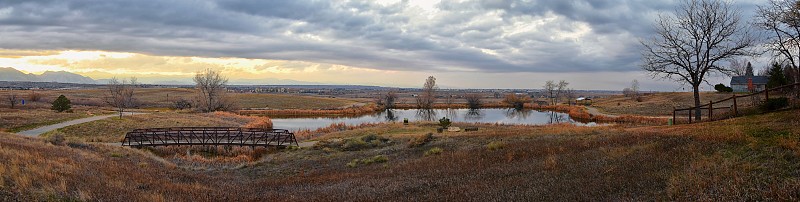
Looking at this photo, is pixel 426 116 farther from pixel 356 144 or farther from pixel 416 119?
pixel 356 144

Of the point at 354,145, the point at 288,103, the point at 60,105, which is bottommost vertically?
the point at 354,145

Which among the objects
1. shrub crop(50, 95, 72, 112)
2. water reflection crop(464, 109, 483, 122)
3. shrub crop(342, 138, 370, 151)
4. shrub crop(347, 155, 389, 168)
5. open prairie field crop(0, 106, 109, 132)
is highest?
shrub crop(50, 95, 72, 112)

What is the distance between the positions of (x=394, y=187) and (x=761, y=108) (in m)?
18.2

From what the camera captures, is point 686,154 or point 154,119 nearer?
point 686,154

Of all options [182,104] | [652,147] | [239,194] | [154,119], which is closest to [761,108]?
[652,147]

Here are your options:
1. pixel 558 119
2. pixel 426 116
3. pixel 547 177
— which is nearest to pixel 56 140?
pixel 547 177

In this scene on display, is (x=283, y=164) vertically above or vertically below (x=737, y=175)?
below

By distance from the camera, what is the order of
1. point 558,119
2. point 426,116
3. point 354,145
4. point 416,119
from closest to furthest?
point 354,145
point 558,119
point 416,119
point 426,116

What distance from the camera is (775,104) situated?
20.2m

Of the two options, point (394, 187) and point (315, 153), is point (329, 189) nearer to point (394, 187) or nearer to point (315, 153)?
point (394, 187)

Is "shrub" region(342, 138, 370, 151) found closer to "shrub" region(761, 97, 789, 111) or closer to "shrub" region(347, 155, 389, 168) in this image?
"shrub" region(347, 155, 389, 168)

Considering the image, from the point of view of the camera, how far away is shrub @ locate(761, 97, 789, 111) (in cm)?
2002

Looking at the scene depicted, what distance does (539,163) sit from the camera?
44.1 feet

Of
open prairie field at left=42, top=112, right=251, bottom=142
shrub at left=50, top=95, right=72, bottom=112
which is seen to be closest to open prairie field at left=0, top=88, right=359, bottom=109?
shrub at left=50, top=95, right=72, bottom=112
